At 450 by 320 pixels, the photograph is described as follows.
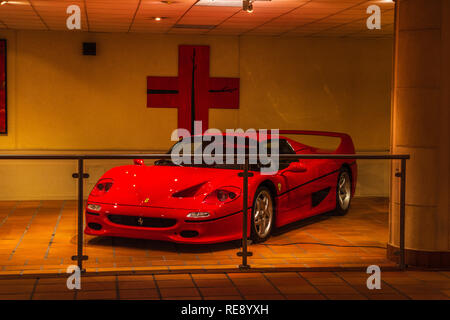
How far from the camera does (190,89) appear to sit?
11.3 metres

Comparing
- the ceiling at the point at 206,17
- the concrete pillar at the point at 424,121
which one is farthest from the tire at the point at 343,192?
the concrete pillar at the point at 424,121

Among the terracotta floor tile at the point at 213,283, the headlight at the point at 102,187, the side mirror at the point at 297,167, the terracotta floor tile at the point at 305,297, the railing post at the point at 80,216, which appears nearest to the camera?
the terracotta floor tile at the point at 305,297

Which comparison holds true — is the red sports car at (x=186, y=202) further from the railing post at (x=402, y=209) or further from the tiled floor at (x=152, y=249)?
the railing post at (x=402, y=209)

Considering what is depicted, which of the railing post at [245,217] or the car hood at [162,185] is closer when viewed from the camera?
the railing post at [245,217]

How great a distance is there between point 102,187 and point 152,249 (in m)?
0.82

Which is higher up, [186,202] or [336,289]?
[186,202]

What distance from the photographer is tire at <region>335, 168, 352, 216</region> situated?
28.6 ft

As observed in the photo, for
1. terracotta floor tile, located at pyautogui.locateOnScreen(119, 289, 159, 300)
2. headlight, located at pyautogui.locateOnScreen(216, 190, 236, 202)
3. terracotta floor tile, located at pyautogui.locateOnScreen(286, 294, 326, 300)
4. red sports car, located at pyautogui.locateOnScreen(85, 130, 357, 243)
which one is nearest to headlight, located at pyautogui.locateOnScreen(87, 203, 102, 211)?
red sports car, located at pyautogui.locateOnScreen(85, 130, 357, 243)

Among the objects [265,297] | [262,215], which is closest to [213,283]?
[265,297]

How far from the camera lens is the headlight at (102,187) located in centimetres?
685

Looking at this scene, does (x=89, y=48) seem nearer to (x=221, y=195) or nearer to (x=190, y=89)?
(x=190, y=89)

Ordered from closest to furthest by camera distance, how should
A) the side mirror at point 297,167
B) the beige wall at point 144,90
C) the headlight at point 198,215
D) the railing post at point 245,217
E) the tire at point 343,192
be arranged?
1. the railing post at point 245,217
2. the headlight at point 198,215
3. the side mirror at point 297,167
4. the tire at point 343,192
5. the beige wall at point 144,90

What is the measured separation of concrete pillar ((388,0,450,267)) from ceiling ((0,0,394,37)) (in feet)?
7.11

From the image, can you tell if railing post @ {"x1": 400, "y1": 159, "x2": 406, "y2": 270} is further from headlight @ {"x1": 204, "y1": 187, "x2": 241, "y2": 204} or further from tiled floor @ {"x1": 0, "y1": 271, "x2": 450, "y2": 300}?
headlight @ {"x1": 204, "y1": 187, "x2": 241, "y2": 204}
